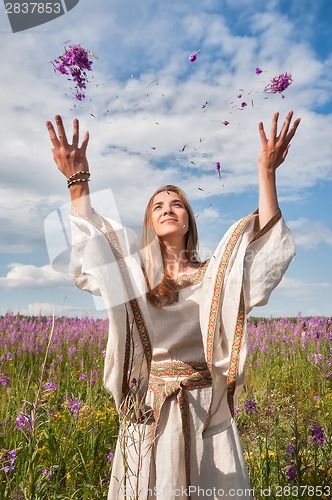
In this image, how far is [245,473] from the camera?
8.25ft

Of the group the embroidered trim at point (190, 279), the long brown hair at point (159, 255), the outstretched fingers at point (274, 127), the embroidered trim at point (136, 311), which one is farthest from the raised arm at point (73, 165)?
the outstretched fingers at point (274, 127)

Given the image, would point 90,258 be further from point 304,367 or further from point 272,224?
point 304,367

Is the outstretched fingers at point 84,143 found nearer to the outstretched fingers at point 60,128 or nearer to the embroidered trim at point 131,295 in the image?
the outstretched fingers at point 60,128

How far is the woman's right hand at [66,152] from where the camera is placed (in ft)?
8.61

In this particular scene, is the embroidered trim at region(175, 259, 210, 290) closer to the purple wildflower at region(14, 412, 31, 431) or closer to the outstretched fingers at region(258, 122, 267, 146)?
the outstretched fingers at region(258, 122, 267, 146)

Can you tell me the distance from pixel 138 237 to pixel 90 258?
17.1 inches

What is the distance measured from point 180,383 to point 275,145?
1306mm

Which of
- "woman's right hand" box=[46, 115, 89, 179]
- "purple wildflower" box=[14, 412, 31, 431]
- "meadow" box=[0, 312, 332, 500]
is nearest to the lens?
"purple wildflower" box=[14, 412, 31, 431]

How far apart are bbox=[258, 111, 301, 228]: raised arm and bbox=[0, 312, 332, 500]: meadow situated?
108 cm

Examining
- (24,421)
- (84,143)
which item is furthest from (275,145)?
(24,421)

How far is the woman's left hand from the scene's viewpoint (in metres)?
2.55

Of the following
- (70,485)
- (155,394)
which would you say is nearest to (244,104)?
(155,394)

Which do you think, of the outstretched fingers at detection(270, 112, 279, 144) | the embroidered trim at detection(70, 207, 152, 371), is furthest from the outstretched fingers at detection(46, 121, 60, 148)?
the outstretched fingers at detection(270, 112, 279, 144)

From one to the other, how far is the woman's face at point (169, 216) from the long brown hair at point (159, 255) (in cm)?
5
